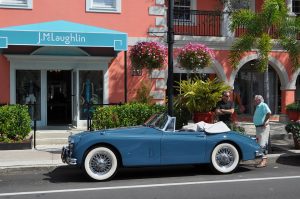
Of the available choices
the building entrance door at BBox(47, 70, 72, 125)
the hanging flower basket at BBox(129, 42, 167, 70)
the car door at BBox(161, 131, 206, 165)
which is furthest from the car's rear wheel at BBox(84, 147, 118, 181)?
the building entrance door at BBox(47, 70, 72, 125)

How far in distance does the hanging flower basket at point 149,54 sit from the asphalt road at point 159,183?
443 centimetres

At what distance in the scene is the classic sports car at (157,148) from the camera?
938 cm

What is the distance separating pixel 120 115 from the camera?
45.5 feet

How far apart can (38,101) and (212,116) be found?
6.28 metres

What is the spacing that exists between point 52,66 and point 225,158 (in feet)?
25.8

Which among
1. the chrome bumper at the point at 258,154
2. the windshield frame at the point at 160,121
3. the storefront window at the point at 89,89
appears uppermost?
the storefront window at the point at 89,89

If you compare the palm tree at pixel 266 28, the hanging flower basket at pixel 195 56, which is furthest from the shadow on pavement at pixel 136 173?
the hanging flower basket at pixel 195 56

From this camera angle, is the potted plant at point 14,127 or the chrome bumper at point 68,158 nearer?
the chrome bumper at point 68,158

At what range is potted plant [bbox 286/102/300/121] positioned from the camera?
18.6 m

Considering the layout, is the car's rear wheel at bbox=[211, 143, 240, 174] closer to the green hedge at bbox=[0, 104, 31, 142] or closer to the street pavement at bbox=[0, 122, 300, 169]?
the street pavement at bbox=[0, 122, 300, 169]

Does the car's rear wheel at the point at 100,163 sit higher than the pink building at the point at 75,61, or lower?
lower

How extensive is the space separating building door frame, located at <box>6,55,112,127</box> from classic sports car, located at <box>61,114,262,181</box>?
632cm

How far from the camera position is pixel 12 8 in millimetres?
15438

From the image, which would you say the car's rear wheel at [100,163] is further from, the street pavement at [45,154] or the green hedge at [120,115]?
the green hedge at [120,115]
